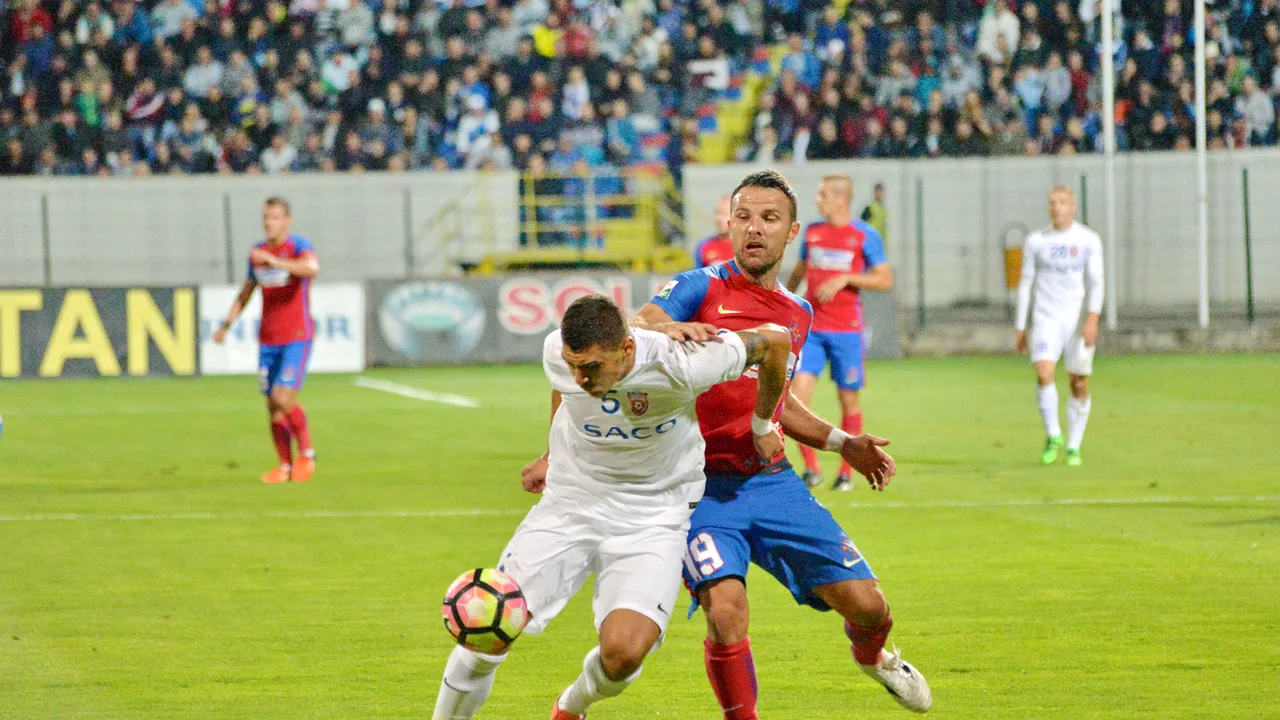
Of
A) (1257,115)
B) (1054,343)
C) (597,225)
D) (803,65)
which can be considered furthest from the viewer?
(803,65)

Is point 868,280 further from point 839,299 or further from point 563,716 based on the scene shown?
point 563,716

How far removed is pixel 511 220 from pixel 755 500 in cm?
2213

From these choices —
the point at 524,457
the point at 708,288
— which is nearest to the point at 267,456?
the point at 524,457

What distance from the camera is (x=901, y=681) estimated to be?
17.7 feet

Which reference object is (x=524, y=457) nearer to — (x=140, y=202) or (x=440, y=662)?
(x=440, y=662)

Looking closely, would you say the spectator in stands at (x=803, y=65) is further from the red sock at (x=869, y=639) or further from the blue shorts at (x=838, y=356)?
the red sock at (x=869, y=639)

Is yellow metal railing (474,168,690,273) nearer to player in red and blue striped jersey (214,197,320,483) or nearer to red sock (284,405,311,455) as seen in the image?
player in red and blue striped jersey (214,197,320,483)

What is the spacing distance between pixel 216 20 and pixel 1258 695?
81.9 feet

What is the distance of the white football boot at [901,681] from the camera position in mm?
5387

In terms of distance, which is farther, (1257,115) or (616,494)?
(1257,115)

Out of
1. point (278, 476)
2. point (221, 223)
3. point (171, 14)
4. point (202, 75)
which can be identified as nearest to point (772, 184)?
point (278, 476)

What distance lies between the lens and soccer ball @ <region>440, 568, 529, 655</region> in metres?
4.60

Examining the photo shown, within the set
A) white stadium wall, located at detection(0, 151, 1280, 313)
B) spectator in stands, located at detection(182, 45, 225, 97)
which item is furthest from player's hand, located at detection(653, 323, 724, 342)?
spectator in stands, located at detection(182, 45, 225, 97)

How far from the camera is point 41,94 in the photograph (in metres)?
27.1
